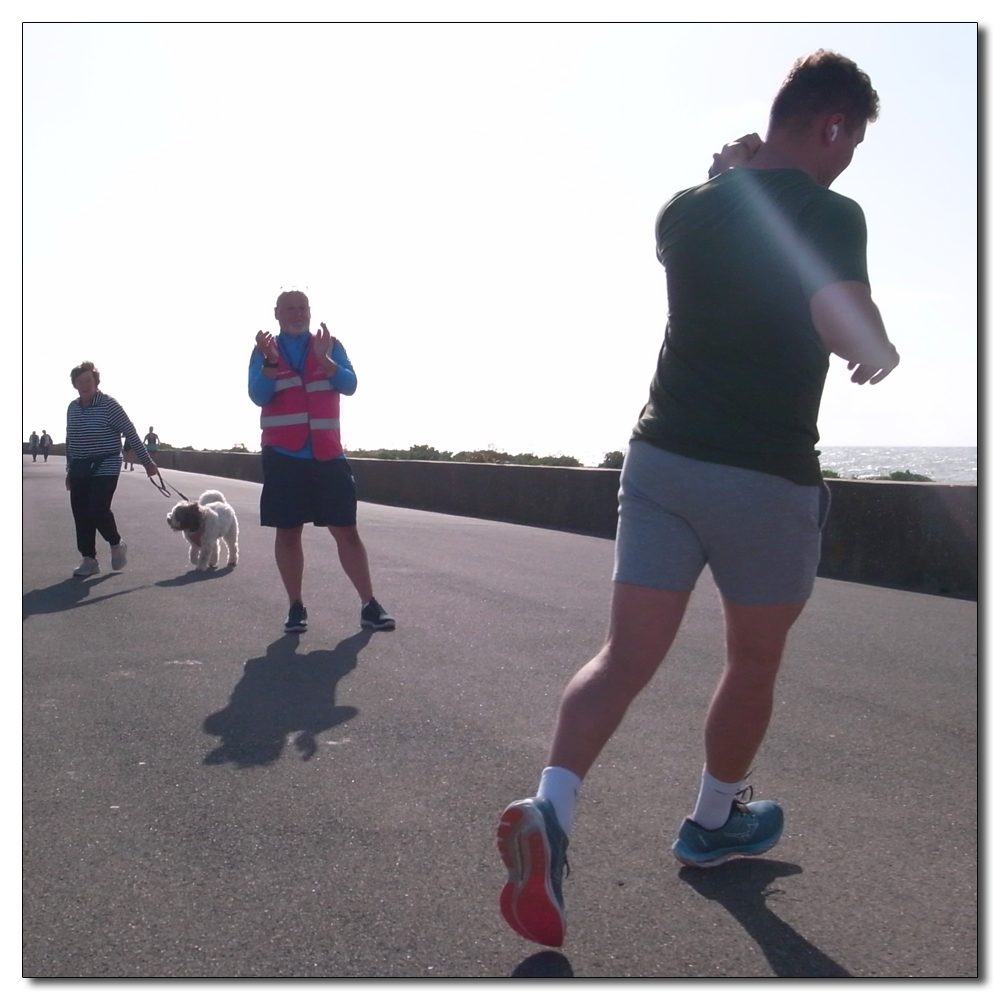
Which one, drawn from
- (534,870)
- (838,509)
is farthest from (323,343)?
(838,509)

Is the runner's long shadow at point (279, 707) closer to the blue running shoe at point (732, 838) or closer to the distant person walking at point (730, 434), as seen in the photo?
the blue running shoe at point (732, 838)

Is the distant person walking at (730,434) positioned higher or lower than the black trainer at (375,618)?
higher

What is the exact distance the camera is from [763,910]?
9.89ft

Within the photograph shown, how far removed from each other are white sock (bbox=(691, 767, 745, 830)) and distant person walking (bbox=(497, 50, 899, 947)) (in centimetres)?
50

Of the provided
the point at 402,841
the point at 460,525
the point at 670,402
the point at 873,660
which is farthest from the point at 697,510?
the point at 460,525

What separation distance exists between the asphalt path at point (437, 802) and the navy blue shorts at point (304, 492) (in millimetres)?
686

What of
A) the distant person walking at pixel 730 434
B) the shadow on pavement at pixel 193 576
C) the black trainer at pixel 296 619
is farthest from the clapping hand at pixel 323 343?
the distant person walking at pixel 730 434

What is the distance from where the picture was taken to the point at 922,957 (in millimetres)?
2783

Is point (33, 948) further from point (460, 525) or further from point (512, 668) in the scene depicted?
point (460, 525)

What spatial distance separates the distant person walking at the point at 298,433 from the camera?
6668 mm

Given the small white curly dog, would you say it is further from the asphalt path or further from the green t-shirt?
the green t-shirt

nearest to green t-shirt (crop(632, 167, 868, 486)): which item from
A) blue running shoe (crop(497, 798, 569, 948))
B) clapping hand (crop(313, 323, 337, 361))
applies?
blue running shoe (crop(497, 798, 569, 948))

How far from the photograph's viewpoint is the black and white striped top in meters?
10.1

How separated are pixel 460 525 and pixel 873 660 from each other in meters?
10.3
